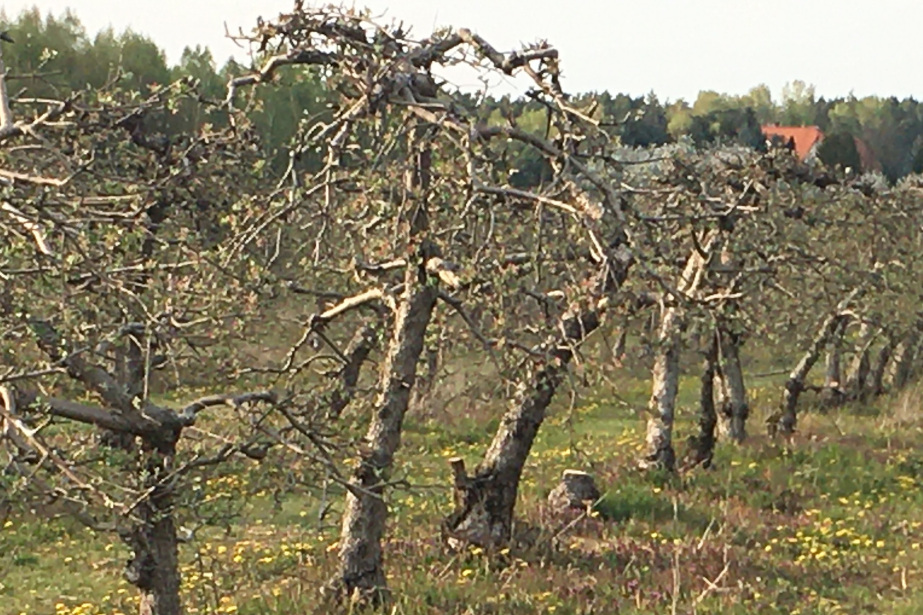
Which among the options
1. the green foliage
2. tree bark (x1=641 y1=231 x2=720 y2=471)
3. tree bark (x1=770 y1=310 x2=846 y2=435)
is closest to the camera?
tree bark (x1=641 y1=231 x2=720 y2=471)

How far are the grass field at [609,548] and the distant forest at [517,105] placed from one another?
2.79m

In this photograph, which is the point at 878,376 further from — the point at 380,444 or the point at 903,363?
the point at 380,444

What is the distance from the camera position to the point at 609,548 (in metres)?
11.3

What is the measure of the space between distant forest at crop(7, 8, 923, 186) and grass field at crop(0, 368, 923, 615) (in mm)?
2791

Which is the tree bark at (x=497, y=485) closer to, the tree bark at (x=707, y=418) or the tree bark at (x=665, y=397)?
the tree bark at (x=665, y=397)

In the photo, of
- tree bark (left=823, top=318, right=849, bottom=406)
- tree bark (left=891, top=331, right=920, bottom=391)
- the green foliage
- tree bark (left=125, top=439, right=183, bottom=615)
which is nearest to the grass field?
tree bark (left=125, top=439, right=183, bottom=615)

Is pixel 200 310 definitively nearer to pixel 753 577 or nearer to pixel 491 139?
pixel 491 139

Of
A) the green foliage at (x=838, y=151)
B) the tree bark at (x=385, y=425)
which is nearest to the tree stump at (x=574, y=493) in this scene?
the tree bark at (x=385, y=425)

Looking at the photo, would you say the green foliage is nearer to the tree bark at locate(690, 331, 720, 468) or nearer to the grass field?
the grass field

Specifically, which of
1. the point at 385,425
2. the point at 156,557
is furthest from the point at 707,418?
the point at 156,557

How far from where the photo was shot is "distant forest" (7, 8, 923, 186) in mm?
8348

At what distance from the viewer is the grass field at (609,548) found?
926 cm

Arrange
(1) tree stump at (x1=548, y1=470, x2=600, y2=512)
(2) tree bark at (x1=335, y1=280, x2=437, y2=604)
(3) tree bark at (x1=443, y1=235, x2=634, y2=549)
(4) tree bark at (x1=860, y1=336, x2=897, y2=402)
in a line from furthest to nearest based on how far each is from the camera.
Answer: (4) tree bark at (x1=860, y1=336, x2=897, y2=402) < (1) tree stump at (x1=548, y1=470, x2=600, y2=512) < (3) tree bark at (x1=443, y1=235, x2=634, y2=549) < (2) tree bark at (x1=335, y1=280, x2=437, y2=604)

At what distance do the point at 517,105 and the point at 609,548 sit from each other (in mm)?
4475
